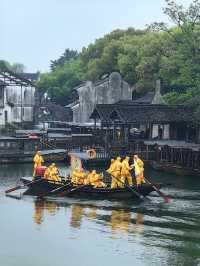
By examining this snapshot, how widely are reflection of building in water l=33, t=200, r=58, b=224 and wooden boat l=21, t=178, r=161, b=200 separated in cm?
134

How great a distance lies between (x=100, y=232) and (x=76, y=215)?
193 inches

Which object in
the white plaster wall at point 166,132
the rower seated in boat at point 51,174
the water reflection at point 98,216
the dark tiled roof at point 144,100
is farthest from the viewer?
the dark tiled roof at point 144,100

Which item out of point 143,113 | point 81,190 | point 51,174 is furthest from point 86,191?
point 143,113

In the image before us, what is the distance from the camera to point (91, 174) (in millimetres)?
50000

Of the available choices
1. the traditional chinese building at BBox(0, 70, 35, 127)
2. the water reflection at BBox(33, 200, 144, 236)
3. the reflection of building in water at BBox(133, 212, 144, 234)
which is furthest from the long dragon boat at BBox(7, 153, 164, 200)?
the traditional chinese building at BBox(0, 70, 35, 127)

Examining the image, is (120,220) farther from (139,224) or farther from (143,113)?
(143,113)

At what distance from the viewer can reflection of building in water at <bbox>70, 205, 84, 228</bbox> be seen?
141 ft

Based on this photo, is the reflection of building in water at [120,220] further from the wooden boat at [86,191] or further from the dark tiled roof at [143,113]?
the dark tiled roof at [143,113]

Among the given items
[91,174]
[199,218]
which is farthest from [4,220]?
[199,218]

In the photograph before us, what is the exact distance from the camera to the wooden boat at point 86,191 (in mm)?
49312

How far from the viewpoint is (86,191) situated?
→ 4975cm

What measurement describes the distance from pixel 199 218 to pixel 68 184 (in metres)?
10.0

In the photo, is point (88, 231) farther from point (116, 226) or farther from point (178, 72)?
point (178, 72)

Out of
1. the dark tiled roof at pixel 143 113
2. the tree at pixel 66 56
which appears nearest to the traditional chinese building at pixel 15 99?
the dark tiled roof at pixel 143 113
